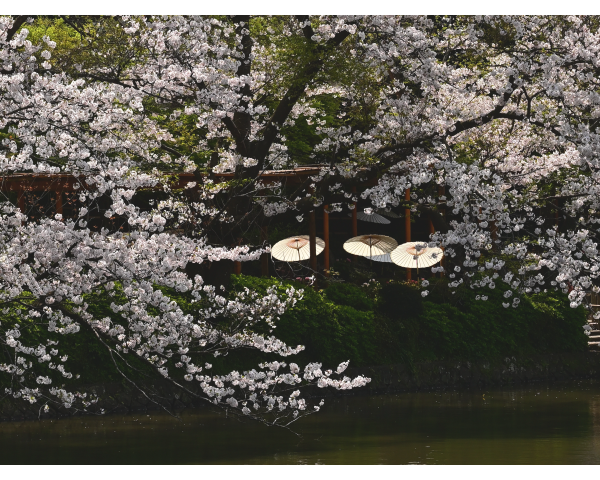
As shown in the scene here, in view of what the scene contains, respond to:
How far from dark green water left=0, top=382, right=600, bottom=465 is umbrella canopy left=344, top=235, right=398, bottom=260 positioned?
6482 mm

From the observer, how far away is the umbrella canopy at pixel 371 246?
80.7ft

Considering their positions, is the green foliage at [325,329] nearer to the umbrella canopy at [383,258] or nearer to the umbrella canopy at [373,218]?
the umbrella canopy at [383,258]

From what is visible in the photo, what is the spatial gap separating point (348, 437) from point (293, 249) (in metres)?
10.2

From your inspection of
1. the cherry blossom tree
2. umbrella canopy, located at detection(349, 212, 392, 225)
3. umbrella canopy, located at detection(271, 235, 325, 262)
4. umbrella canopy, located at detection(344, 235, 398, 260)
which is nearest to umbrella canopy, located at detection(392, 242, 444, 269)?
umbrella canopy, located at detection(344, 235, 398, 260)

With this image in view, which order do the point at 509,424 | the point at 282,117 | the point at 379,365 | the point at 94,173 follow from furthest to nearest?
the point at 379,365 < the point at 282,117 < the point at 509,424 < the point at 94,173

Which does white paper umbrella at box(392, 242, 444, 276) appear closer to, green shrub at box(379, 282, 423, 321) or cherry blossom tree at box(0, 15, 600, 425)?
green shrub at box(379, 282, 423, 321)

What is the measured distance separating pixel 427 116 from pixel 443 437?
5.88m

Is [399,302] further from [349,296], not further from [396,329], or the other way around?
[349,296]

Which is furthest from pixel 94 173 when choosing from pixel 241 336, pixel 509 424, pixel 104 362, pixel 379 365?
pixel 379 365

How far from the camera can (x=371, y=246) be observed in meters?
24.6

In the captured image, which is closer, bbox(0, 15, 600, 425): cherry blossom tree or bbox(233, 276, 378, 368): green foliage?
bbox(0, 15, 600, 425): cherry blossom tree

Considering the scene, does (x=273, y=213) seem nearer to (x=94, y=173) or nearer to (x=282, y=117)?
(x=282, y=117)

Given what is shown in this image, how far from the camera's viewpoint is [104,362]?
650 inches

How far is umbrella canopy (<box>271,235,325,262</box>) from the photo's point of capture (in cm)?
2405
